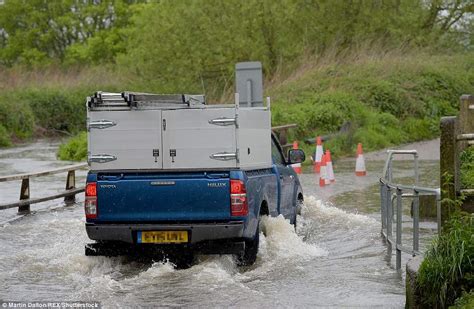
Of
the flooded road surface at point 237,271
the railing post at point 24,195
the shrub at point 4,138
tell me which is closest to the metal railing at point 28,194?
the railing post at point 24,195

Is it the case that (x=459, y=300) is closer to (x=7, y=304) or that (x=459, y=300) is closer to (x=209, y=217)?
(x=209, y=217)

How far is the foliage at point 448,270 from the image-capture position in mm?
7559

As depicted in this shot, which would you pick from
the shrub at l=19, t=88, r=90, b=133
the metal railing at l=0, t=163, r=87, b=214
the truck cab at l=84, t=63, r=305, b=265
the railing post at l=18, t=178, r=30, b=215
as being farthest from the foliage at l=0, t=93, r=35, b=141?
the truck cab at l=84, t=63, r=305, b=265

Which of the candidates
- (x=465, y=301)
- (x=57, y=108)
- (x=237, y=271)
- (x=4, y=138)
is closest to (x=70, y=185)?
(x=237, y=271)

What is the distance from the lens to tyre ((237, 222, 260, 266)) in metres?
10.9

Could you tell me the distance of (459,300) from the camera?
738cm

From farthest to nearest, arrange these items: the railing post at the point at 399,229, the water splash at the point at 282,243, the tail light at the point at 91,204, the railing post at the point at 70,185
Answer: the railing post at the point at 70,185
the water splash at the point at 282,243
the tail light at the point at 91,204
the railing post at the point at 399,229

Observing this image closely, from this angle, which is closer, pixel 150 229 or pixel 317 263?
pixel 150 229

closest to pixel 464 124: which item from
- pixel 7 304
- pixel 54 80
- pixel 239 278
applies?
pixel 239 278

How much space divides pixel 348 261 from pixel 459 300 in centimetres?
417

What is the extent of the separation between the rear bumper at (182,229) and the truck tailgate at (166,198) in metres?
0.07

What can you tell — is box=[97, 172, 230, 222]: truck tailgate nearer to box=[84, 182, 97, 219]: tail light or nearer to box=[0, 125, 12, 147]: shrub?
box=[84, 182, 97, 219]: tail light

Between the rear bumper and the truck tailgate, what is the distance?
0.23ft

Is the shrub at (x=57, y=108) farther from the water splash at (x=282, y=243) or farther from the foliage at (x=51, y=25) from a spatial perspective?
the water splash at (x=282, y=243)
